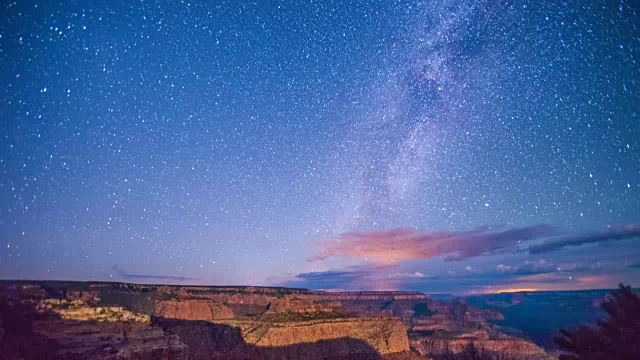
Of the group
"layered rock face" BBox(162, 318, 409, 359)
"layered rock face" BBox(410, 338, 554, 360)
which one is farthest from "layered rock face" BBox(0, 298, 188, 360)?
"layered rock face" BBox(410, 338, 554, 360)

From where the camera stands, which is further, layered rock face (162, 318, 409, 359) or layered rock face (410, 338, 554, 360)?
layered rock face (410, 338, 554, 360)

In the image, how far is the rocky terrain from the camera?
2853 centimetres

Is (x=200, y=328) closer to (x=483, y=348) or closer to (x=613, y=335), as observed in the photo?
(x=483, y=348)

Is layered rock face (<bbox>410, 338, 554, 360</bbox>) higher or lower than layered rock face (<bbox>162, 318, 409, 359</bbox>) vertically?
lower

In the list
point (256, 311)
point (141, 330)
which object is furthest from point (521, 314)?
point (141, 330)

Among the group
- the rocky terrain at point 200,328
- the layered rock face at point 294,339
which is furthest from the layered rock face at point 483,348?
the layered rock face at point 294,339

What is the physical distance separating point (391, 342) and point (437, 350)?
2547 centimetres

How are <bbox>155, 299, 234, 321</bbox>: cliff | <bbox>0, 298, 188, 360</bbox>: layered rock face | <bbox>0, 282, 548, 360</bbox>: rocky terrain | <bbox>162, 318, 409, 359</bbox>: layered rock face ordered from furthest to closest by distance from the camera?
<bbox>155, 299, 234, 321</bbox>: cliff, <bbox>162, 318, 409, 359</bbox>: layered rock face, <bbox>0, 282, 548, 360</bbox>: rocky terrain, <bbox>0, 298, 188, 360</bbox>: layered rock face

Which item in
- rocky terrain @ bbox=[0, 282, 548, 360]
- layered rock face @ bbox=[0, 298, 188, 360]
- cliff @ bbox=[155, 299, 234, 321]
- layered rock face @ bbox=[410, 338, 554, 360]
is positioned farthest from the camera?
layered rock face @ bbox=[410, 338, 554, 360]

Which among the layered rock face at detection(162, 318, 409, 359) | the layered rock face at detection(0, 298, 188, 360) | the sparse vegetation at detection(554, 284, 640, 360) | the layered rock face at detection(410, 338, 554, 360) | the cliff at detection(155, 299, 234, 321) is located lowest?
the layered rock face at detection(410, 338, 554, 360)

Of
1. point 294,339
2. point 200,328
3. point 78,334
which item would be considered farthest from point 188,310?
point 78,334

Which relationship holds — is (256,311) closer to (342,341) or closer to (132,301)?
(132,301)

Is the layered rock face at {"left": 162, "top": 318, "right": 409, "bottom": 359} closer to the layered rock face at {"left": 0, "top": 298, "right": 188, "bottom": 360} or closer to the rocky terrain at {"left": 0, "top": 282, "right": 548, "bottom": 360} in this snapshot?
the rocky terrain at {"left": 0, "top": 282, "right": 548, "bottom": 360}

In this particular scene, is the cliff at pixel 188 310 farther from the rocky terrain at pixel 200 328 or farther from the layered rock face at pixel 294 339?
the layered rock face at pixel 294 339
